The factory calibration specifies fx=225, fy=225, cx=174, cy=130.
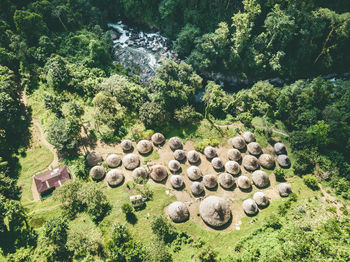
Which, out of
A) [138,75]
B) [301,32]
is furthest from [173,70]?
[301,32]

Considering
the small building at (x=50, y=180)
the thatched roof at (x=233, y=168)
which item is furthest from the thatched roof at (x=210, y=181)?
the small building at (x=50, y=180)

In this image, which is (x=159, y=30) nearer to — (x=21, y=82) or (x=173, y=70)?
(x=173, y=70)

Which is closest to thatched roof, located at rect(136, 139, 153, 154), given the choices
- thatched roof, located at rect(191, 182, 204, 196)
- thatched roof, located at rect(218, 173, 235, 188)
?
thatched roof, located at rect(191, 182, 204, 196)

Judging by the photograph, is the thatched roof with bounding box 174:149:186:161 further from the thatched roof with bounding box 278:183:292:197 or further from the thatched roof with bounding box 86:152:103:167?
the thatched roof with bounding box 278:183:292:197

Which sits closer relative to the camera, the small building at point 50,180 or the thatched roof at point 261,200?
the thatched roof at point 261,200

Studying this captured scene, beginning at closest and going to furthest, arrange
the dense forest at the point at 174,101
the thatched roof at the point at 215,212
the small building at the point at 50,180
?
the dense forest at the point at 174,101 → the thatched roof at the point at 215,212 → the small building at the point at 50,180

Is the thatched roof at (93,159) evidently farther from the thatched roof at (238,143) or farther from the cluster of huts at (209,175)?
the thatched roof at (238,143)
